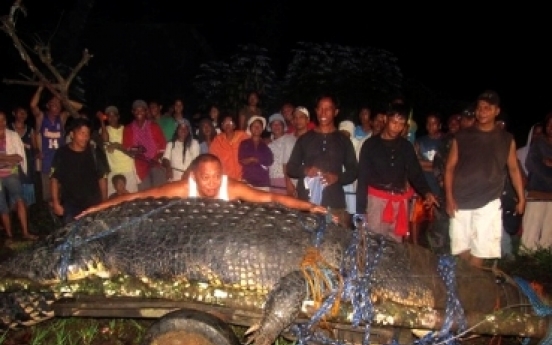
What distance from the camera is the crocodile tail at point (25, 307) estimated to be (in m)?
3.71

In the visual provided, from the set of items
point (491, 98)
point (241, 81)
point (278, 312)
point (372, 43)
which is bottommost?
point (278, 312)

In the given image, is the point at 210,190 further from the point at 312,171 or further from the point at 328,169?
the point at 328,169

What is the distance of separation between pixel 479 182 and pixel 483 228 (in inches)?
17.0

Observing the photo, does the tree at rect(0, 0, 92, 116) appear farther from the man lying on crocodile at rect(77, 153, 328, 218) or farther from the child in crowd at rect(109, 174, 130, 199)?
the man lying on crocodile at rect(77, 153, 328, 218)

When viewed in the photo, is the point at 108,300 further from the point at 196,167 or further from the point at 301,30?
the point at 301,30

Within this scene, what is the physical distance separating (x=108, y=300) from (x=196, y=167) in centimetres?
133

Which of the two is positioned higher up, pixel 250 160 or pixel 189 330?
pixel 250 160

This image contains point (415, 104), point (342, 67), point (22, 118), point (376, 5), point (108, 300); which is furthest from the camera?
point (376, 5)

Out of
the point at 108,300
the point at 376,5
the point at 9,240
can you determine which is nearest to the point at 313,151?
the point at 108,300

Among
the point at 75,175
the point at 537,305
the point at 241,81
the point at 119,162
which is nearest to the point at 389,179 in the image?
the point at 537,305

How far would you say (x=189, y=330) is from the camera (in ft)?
10.9

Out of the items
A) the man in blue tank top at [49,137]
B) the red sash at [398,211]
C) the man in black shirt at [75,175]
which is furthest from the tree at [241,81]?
the red sash at [398,211]

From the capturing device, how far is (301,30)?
28.1 meters

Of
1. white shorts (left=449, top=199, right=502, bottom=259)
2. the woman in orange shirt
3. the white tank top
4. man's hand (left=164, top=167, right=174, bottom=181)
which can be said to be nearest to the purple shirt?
the woman in orange shirt
